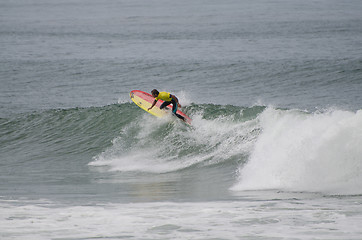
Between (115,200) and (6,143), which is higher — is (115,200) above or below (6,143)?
below

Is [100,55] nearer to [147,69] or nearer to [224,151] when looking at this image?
[147,69]

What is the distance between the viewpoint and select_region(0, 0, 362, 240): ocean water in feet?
22.3

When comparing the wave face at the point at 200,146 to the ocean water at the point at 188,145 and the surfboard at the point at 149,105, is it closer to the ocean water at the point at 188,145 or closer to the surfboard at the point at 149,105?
the ocean water at the point at 188,145

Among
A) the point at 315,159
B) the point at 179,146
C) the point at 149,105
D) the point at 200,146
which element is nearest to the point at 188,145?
the point at 179,146

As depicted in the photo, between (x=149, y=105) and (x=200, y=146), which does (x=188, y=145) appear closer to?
(x=200, y=146)

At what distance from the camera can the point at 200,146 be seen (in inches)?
566

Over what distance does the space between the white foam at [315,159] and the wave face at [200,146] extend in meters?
0.02

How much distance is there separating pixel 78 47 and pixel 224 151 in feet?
123

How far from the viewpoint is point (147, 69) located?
3566cm

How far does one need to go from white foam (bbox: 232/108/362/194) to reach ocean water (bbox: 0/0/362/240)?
0.08 feet

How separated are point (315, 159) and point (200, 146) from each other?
17.9 feet

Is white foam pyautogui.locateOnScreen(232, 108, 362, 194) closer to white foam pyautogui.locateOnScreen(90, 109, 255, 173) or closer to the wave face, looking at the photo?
the wave face

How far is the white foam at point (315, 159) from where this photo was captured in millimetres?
8797

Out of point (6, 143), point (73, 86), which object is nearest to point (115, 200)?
point (6, 143)
